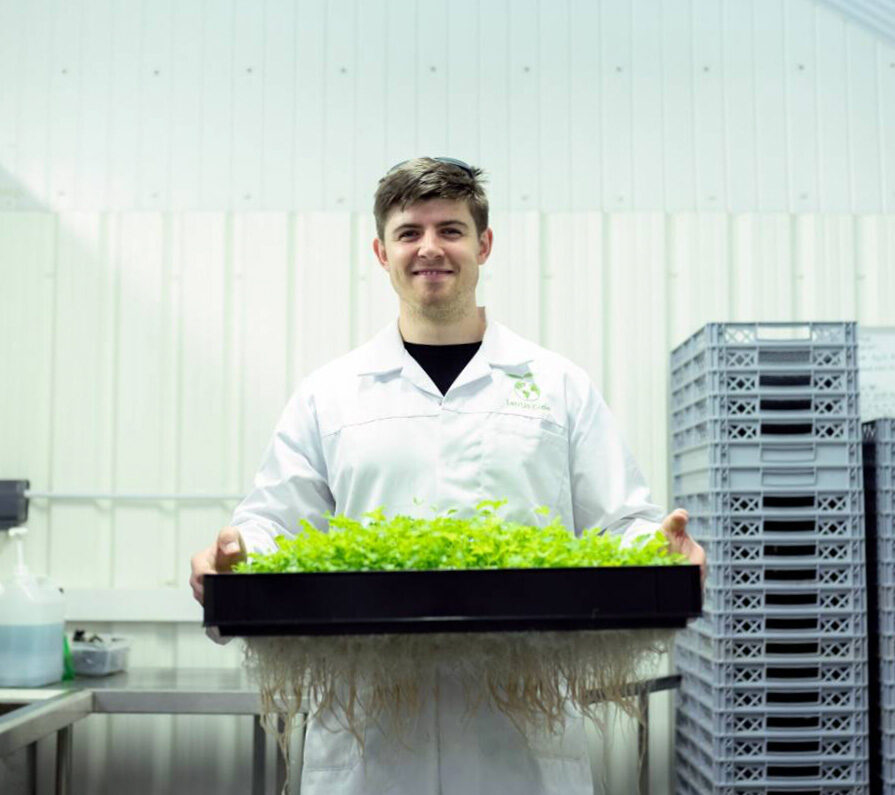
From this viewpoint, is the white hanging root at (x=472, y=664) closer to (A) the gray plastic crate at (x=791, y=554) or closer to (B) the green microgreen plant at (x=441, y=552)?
(B) the green microgreen plant at (x=441, y=552)

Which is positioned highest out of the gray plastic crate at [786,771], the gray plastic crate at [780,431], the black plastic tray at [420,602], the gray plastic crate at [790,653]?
the gray plastic crate at [780,431]

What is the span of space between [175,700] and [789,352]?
1.85 metres

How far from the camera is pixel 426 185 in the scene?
1.60m

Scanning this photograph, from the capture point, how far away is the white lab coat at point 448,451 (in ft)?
5.36

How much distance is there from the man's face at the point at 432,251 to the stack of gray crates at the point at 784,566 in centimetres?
131

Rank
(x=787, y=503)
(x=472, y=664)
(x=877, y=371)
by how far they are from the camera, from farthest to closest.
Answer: (x=877, y=371), (x=787, y=503), (x=472, y=664)

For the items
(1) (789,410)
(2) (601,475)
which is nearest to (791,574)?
(1) (789,410)

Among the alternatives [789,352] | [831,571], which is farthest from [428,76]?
[831,571]

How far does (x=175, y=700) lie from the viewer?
2.74 metres

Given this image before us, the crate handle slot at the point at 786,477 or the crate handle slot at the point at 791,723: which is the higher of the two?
the crate handle slot at the point at 786,477

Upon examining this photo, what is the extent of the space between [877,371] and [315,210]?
182 cm

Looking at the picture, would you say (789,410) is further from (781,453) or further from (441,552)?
(441,552)

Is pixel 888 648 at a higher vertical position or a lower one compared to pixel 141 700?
higher

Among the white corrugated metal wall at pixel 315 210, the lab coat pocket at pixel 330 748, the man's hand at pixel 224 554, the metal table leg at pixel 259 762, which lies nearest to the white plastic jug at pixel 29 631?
the white corrugated metal wall at pixel 315 210
